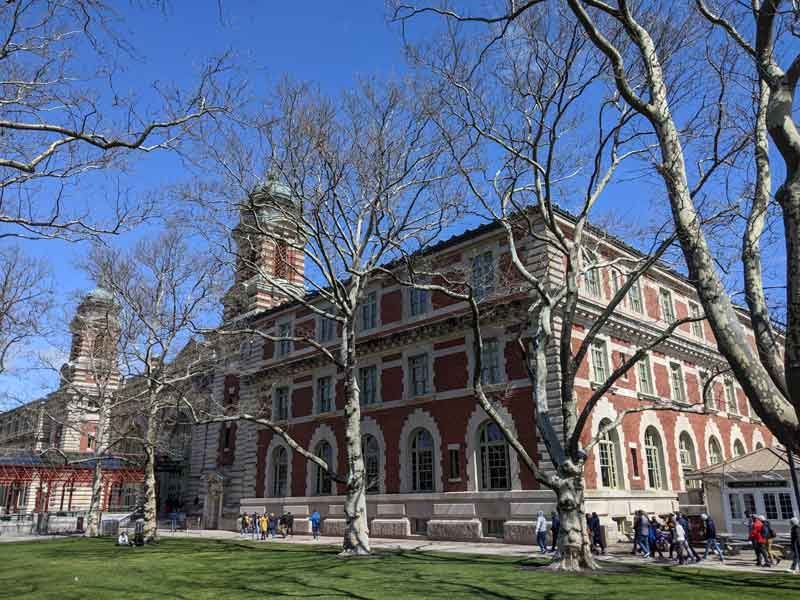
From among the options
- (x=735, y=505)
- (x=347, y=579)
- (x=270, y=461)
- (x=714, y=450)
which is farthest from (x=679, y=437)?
(x=270, y=461)

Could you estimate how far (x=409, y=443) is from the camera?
29.0 metres

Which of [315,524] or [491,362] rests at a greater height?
[491,362]

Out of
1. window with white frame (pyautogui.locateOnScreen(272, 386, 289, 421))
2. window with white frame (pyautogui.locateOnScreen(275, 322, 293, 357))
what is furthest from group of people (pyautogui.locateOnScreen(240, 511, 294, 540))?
window with white frame (pyautogui.locateOnScreen(275, 322, 293, 357))

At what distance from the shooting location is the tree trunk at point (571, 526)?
15.6m

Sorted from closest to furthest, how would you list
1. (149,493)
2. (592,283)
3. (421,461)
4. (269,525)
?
(149,493)
(592,283)
(421,461)
(269,525)

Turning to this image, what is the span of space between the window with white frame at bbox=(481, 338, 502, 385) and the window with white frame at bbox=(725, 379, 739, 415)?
1744 cm

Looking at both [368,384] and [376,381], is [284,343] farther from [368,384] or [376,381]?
[376,381]

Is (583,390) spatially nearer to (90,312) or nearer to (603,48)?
(603,48)

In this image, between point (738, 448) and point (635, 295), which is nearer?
point (635, 295)

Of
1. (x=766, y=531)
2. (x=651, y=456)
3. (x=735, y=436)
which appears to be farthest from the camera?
(x=735, y=436)

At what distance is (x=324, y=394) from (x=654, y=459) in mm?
17907

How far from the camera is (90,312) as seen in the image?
39.3 m

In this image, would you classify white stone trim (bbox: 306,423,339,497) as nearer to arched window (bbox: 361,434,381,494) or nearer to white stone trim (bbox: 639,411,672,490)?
arched window (bbox: 361,434,381,494)

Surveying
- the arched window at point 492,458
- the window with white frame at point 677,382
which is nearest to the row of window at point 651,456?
the window with white frame at point 677,382
